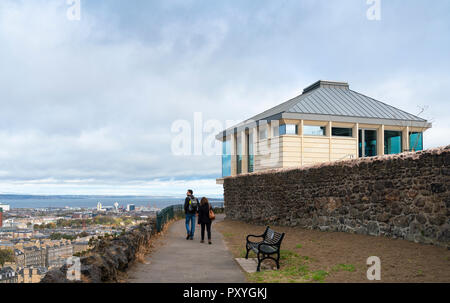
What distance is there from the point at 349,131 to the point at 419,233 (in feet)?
53.8

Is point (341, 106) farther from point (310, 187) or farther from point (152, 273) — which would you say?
point (152, 273)

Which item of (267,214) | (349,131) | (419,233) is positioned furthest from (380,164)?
(349,131)

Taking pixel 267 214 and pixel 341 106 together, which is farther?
pixel 341 106

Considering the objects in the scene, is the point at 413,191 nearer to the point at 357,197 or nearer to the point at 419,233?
the point at 419,233

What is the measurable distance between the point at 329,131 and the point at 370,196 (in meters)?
13.1

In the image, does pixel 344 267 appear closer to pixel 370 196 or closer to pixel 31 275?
pixel 370 196

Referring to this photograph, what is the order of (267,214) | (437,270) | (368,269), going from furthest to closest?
(267,214), (368,269), (437,270)

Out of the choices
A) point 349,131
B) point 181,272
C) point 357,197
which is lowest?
point 181,272

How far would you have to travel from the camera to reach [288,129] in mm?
24672

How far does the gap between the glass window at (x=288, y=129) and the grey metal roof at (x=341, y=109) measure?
0.62 metres

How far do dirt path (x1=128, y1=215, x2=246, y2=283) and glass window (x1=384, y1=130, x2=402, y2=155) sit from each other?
18209 millimetres

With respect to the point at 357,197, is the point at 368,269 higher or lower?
lower
